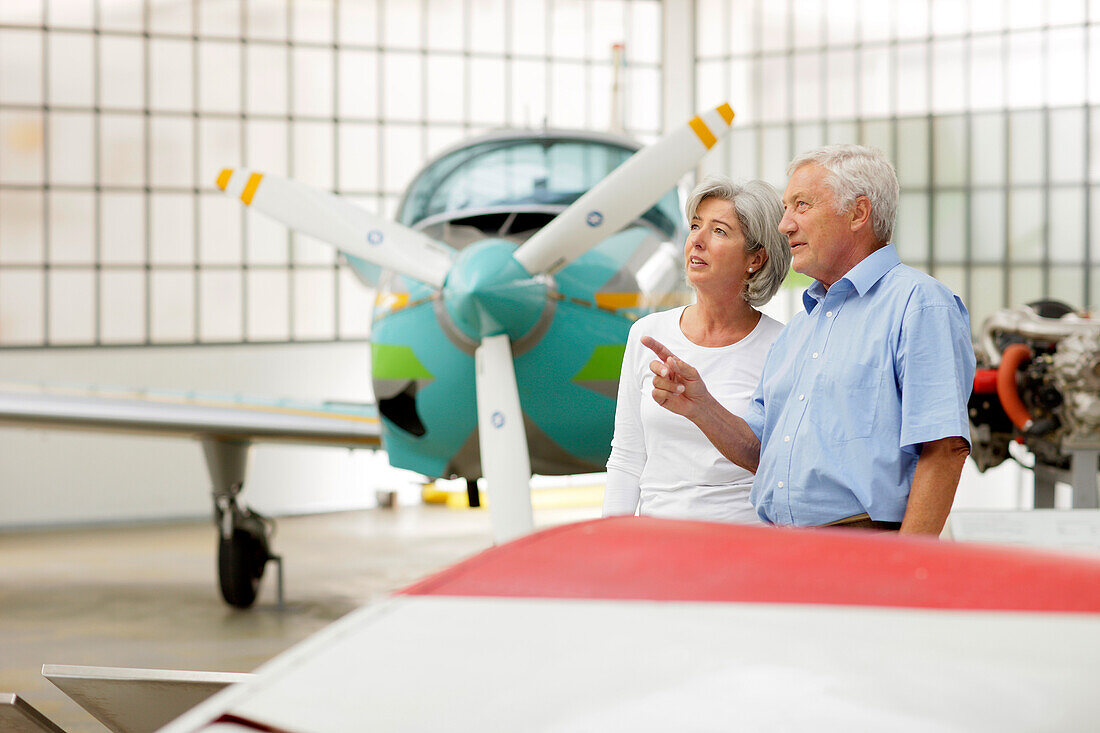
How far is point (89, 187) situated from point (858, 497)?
12706 millimetres

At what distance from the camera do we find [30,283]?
38.7 feet

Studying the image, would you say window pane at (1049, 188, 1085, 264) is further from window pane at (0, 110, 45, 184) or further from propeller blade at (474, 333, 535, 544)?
window pane at (0, 110, 45, 184)

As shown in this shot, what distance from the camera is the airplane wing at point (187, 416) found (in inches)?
251

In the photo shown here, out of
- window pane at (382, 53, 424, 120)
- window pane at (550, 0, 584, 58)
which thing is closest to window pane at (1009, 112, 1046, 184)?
window pane at (550, 0, 584, 58)

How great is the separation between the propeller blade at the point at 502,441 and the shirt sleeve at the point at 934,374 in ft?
9.73

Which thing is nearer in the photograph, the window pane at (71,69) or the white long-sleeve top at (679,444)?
the white long-sleeve top at (679,444)

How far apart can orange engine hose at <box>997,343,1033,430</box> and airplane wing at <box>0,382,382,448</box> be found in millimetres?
3859

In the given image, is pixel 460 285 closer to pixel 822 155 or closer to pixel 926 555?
pixel 822 155

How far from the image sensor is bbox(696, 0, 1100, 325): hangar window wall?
14992mm

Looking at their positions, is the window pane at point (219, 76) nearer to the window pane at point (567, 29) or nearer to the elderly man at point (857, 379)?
the window pane at point (567, 29)

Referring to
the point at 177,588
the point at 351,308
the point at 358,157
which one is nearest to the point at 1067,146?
the point at 358,157

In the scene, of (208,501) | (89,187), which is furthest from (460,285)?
(89,187)

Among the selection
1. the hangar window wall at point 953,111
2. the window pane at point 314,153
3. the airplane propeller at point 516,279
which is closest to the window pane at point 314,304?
the window pane at point 314,153

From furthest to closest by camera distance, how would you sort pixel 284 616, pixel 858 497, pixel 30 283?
pixel 30 283, pixel 284 616, pixel 858 497
